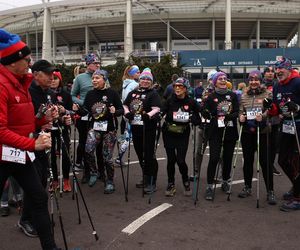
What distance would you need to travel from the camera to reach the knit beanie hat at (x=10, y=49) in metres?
3.12

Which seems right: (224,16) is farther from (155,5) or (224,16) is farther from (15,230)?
(15,230)

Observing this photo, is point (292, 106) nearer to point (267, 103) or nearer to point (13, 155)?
point (267, 103)

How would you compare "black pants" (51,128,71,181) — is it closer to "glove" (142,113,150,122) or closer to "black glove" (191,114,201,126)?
"glove" (142,113,150,122)

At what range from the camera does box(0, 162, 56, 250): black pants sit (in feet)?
10.7

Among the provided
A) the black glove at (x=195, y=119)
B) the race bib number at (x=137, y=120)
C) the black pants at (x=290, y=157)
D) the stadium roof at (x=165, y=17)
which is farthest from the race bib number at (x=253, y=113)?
the stadium roof at (x=165, y=17)

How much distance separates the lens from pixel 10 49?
3.12m

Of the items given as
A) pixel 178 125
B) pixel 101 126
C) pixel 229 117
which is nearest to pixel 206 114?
pixel 229 117

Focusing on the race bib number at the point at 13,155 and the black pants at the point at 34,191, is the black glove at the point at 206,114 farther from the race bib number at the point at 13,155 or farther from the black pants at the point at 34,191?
the race bib number at the point at 13,155

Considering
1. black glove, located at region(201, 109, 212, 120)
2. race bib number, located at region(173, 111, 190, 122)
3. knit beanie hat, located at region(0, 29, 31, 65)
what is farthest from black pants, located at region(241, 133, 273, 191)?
knit beanie hat, located at region(0, 29, 31, 65)

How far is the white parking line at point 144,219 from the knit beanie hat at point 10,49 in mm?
2379

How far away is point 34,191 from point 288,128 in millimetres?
3664

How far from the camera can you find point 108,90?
598 cm

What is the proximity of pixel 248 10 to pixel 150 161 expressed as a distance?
51.4 meters

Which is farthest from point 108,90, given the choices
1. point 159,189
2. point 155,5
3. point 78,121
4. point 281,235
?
point 155,5
